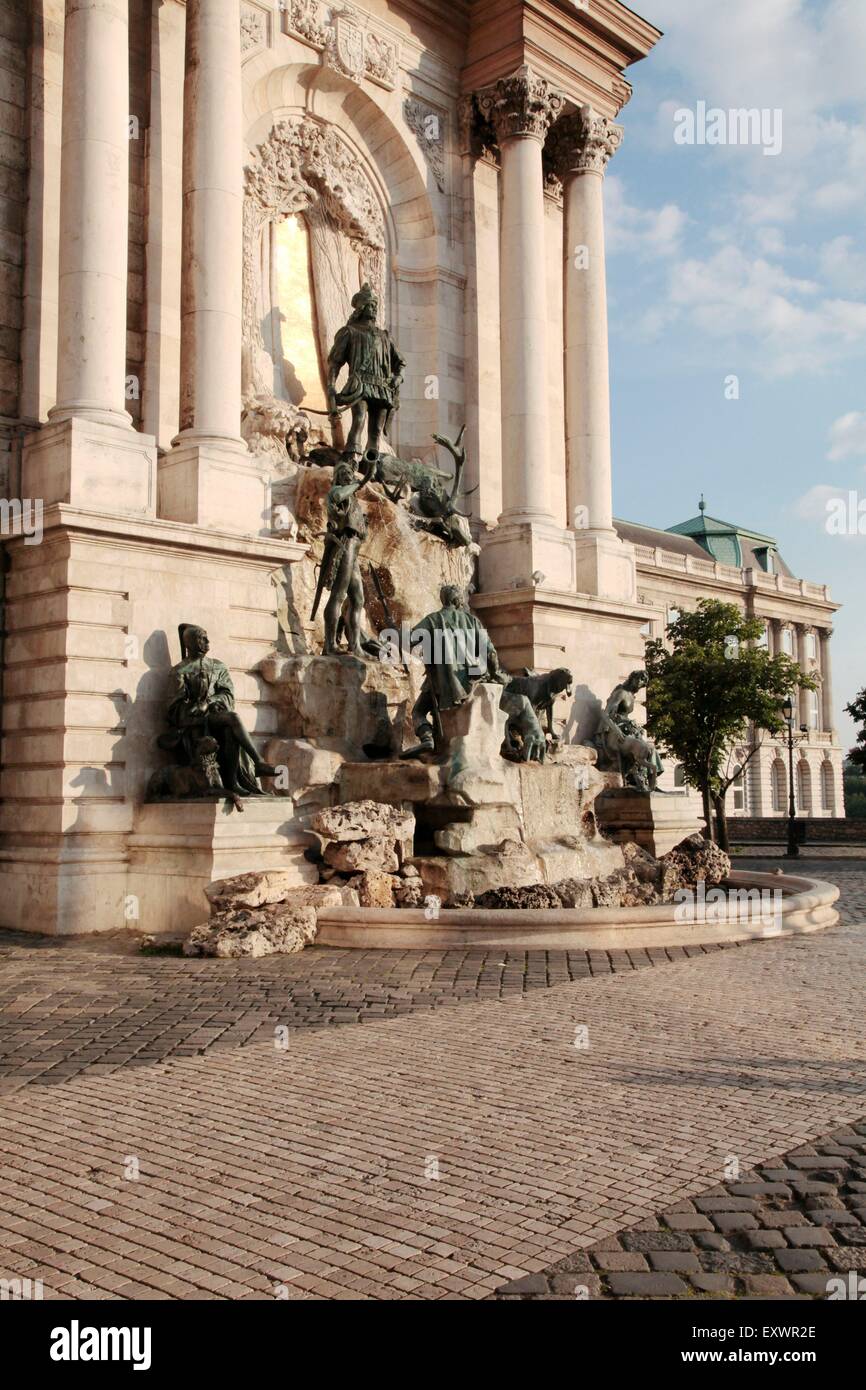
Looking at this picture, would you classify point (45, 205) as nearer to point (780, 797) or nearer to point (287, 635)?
point (287, 635)

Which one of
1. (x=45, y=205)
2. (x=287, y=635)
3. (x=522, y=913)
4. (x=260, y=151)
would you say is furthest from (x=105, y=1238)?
(x=260, y=151)

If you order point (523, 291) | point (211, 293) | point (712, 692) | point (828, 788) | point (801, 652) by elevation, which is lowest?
point (828, 788)

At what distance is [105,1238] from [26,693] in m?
11.5

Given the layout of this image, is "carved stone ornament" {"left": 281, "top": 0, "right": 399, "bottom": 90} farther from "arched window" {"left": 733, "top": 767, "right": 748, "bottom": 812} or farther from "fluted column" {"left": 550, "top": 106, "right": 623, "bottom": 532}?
"arched window" {"left": 733, "top": 767, "right": 748, "bottom": 812}

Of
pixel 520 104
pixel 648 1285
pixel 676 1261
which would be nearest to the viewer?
pixel 648 1285

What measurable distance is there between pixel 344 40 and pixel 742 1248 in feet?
76.2

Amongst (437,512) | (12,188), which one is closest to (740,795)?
(437,512)

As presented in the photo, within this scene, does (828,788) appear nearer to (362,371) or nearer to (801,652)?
(801,652)

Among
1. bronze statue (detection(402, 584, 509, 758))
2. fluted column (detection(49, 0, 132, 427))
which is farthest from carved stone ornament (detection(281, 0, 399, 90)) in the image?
bronze statue (detection(402, 584, 509, 758))

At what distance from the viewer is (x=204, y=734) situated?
1466cm

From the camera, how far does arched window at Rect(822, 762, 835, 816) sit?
3652 inches

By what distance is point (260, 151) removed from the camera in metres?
22.0

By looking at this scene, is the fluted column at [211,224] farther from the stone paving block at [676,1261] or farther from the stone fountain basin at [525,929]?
the stone paving block at [676,1261]

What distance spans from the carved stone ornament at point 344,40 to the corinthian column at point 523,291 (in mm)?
2316
